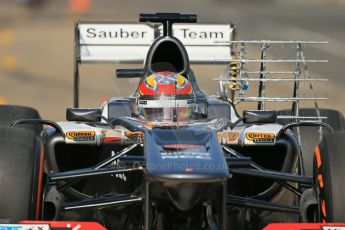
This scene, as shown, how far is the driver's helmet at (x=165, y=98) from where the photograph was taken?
337 inches

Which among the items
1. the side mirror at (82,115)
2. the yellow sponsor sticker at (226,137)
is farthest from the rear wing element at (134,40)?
the yellow sponsor sticker at (226,137)

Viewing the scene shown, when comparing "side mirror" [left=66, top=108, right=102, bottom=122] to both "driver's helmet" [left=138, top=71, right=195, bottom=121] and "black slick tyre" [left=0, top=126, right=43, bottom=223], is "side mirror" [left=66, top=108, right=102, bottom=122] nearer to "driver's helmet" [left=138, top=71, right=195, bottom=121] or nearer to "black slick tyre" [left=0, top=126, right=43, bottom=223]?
"driver's helmet" [left=138, top=71, right=195, bottom=121]

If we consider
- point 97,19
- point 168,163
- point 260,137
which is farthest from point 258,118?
point 97,19

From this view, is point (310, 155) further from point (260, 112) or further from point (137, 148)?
point (137, 148)

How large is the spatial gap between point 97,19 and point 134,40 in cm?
1247

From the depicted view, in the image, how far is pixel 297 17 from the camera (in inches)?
1083

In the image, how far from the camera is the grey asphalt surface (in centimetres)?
1833

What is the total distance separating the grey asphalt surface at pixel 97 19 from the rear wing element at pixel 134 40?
345cm

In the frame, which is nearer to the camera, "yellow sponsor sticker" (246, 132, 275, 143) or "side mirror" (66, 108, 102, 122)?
"yellow sponsor sticker" (246, 132, 275, 143)

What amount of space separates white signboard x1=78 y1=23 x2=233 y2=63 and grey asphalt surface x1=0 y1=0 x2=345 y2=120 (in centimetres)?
345

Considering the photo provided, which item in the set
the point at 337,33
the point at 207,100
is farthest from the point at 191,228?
the point at 337,33

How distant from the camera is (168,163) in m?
6.48

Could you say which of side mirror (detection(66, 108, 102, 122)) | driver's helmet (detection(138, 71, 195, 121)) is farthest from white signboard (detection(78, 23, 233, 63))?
side mirror (detection(66, 108, 102, 122))

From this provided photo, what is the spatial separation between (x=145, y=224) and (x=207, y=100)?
3.21 metres
